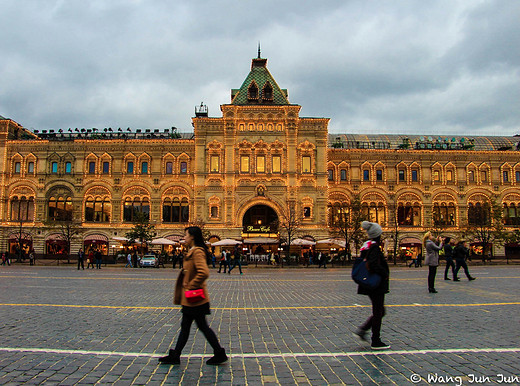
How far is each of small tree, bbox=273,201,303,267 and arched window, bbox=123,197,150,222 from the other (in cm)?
1620

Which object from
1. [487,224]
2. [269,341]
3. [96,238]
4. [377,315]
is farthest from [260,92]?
[377,315]

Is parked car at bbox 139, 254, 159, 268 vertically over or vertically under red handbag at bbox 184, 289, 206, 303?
under

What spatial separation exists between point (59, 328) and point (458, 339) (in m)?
7.65

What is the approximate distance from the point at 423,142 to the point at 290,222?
2714 centimetres

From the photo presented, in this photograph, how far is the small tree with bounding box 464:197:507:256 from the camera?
46.6 metres

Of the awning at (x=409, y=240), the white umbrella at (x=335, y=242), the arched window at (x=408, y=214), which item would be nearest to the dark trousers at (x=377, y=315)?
the white umbrella at (x=335, y=242)

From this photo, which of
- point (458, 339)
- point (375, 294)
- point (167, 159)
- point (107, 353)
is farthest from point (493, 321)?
point (167, 159)

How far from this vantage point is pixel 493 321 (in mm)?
9047

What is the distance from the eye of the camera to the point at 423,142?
193 ft

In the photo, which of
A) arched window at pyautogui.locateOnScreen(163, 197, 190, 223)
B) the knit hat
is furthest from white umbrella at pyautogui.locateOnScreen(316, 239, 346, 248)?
the knit hat

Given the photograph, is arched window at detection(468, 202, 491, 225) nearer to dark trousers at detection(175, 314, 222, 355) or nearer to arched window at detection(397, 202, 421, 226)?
arched window at detection(397, 202, 421, 226)

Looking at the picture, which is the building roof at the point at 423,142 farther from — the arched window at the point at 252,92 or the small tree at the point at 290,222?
the small tree at the point at 290,222

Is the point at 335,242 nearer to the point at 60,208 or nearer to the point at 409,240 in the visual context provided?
the point at 409,240

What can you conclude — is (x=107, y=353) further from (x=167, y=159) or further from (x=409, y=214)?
(x=409, y=214)
